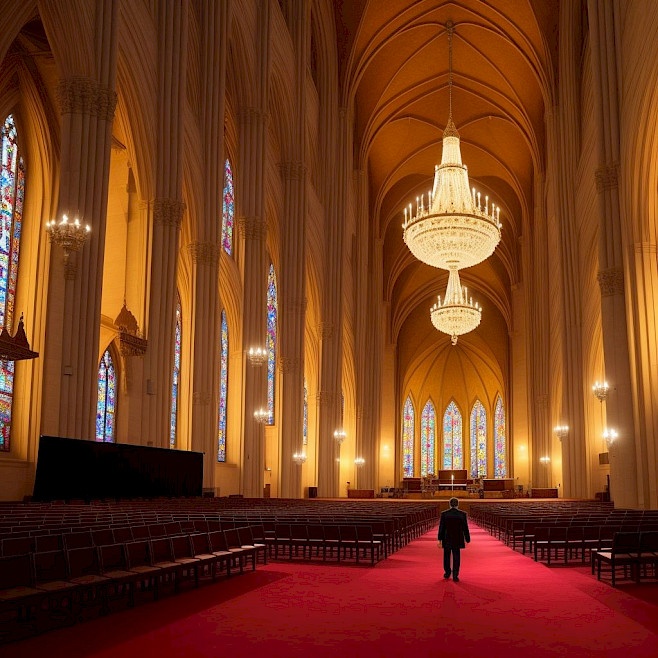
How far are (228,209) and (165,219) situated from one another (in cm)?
897

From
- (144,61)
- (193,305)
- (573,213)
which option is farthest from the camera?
(573,213)

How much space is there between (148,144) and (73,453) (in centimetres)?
780

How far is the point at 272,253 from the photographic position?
30.6 metres

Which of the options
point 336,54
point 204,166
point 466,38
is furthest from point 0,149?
point 466,38

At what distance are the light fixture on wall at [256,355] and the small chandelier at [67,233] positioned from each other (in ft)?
31.1

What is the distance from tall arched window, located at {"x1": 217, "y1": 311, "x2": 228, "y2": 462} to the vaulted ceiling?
1425cm

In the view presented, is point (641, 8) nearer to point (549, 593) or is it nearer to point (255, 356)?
point (255, 356)

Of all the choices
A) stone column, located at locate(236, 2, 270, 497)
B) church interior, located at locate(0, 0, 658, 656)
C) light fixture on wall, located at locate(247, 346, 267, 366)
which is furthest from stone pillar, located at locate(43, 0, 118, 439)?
stone column, located at locate(236, 2, 270, 497)

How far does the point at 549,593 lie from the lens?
815 centimetres

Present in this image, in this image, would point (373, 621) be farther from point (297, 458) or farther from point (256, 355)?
point (297, 458)

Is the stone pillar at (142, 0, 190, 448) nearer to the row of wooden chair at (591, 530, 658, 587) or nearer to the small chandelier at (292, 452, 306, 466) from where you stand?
the small chandelier at (292, 452, 306, 466)

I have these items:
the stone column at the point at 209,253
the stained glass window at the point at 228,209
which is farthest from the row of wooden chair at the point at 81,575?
the stained glass window at the point at 228,209

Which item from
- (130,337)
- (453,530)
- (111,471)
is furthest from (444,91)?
(453,530)

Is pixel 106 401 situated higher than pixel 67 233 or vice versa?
pixel 67 233
